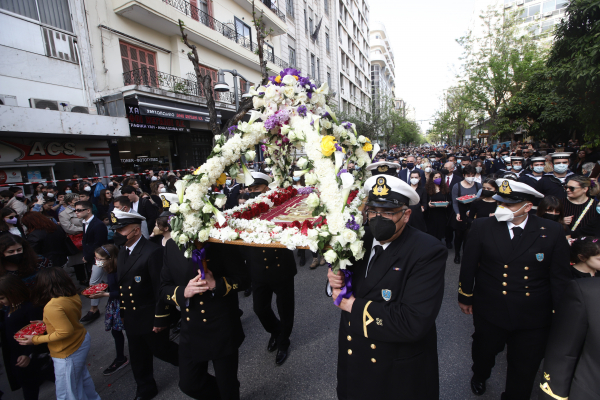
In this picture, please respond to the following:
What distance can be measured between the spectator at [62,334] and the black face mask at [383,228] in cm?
301

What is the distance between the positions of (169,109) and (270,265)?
12.1 meters

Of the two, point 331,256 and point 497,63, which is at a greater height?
point 497,63

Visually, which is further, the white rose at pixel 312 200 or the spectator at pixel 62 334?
the spectator at pixel 62 334

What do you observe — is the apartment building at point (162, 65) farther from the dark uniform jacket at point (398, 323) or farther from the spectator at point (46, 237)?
the dark uniform jacket at point (398, 323)

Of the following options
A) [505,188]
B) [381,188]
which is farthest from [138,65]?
[505,188]

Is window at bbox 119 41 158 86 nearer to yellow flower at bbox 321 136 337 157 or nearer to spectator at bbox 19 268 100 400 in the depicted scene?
spectator at bbox 19 268 100 400

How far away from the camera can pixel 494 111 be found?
18.7 meters

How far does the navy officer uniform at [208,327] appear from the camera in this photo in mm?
2715

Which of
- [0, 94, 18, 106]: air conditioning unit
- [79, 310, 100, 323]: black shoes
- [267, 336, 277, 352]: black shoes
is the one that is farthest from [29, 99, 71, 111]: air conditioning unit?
[267, 336, 277, 352]: black shoes

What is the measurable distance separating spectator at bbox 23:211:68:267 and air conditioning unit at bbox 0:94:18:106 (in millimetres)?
6357

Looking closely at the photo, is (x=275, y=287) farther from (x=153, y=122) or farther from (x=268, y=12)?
(x=268, y=12)

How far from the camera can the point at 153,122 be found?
14.1 m

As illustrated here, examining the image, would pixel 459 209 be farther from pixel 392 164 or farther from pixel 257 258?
pixel 257 258

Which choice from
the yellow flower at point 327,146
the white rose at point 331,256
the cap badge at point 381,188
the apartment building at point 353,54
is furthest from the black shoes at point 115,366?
the apartment building at point 353,54
